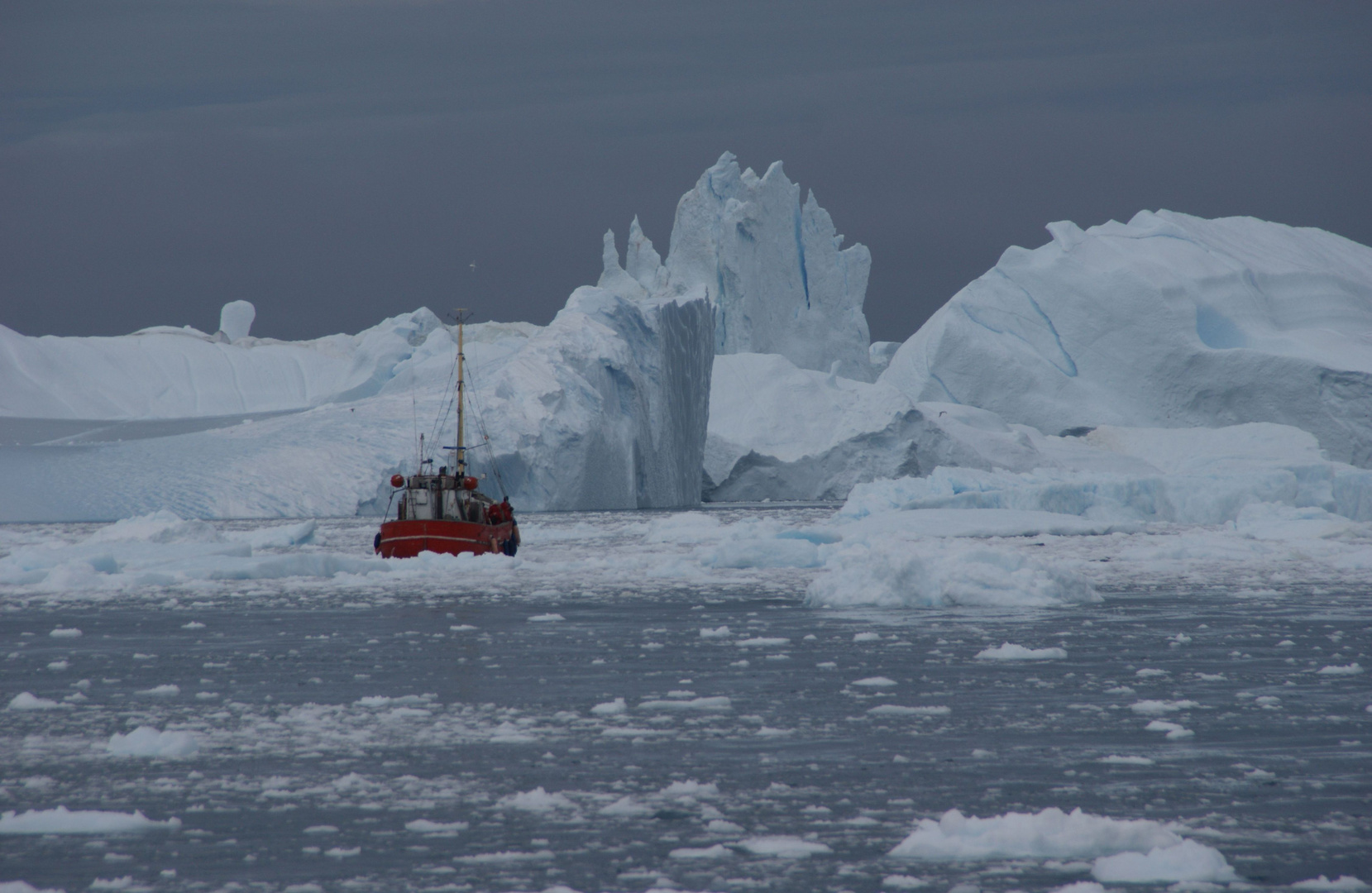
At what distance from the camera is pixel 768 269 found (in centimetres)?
4831

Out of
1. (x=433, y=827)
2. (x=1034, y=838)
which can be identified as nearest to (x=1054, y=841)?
(x=1034, y=838)

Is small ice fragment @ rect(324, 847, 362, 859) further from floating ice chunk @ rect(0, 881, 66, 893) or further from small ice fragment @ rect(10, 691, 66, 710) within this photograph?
small ice fragment @ rect(10, 691, 66, 710)

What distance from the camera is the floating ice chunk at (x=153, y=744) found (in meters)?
5.58

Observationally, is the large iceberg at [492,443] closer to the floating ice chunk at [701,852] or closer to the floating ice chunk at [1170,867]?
the floating ice chunk at [701,852]

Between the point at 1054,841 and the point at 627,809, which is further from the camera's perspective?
the point at 627,809

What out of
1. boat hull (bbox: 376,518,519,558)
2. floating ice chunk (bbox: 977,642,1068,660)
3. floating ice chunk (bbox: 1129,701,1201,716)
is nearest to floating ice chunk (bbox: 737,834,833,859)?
floating ice chunk (bbox: 1129,701,1201,716)

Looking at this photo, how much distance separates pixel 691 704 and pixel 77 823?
287 centimetres

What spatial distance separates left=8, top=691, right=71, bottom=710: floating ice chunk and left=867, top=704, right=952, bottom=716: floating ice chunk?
12.6 ft

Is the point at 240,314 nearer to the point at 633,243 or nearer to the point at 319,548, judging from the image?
the point at 633,243

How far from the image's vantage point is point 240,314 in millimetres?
76188

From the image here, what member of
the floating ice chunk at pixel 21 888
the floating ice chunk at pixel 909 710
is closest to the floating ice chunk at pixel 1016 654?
the floating ice chunk at pixel 909 710

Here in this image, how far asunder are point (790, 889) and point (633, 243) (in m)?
52.3

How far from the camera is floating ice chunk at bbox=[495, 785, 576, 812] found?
468 centimetres

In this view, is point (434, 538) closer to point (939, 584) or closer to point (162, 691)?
point (939, 584)
